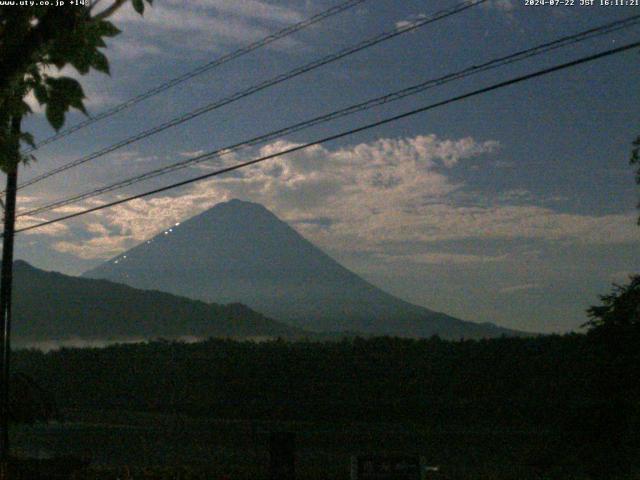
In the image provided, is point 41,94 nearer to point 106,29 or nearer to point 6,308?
point 106,29

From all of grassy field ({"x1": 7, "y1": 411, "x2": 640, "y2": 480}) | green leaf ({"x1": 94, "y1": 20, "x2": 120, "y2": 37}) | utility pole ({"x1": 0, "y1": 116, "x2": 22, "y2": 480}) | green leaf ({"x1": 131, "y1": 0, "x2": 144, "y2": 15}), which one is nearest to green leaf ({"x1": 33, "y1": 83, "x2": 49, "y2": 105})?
green leaf ({"x1": 94, "y1": 20, "x2": 120, "y2": 37})

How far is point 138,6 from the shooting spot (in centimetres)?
696

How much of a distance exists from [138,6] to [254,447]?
30.4m

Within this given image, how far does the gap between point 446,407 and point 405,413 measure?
8.52 feet

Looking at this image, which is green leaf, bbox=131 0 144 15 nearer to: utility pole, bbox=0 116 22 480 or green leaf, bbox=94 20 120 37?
green leaf, bbox=94 20 120 37

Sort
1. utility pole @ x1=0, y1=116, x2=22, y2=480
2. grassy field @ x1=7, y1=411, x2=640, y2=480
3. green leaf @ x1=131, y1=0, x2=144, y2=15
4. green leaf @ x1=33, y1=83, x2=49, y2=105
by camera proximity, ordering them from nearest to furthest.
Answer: green leaf @ x1=33, y1=83, x2=49, y2=105
green leaf @ x1=131, y1=0, x2=144, y2=15
grassy field @ x1=7, y1=411, x2=640, y2=480
utility pole @ x1=0, y1=116, x2=22, y2=480

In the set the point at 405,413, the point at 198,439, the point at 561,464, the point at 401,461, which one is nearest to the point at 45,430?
the point at 198,439

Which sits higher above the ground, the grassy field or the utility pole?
the utility pole

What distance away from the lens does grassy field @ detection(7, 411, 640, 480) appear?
19.4 metres

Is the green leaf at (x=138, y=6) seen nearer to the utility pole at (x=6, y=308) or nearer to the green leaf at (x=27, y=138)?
the green leaf at (x=27, y=138)

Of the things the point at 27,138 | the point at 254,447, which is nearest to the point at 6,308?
the point at 27,138

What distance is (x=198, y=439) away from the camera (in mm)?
40031

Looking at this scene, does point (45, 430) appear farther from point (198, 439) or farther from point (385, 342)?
point (385, 342)

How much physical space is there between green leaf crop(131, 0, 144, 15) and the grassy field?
37.7 feet
